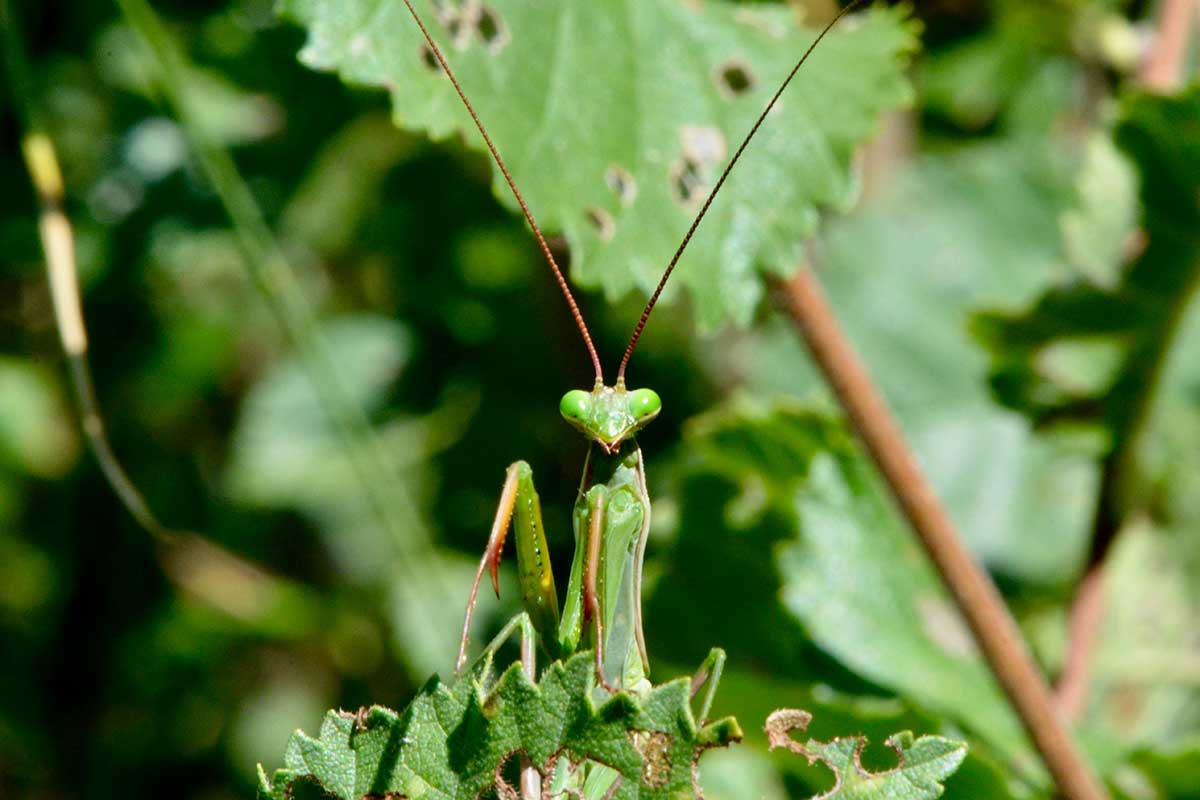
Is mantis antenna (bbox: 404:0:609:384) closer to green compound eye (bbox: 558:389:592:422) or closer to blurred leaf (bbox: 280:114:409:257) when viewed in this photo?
green compound eye (bbox: 558:389:592:422)

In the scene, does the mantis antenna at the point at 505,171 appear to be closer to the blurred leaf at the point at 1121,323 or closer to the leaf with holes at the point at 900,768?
the leaf with holes at the point at 900,768

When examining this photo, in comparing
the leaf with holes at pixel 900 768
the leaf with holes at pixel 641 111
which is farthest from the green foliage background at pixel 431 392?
the leaf with holes at pixel 900 768

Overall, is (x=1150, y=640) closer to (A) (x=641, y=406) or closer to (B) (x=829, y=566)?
(B) (x=829, y=566)

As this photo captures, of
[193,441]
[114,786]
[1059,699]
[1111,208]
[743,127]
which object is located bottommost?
[114,786]

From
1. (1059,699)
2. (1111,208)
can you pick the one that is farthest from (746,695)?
(1111,208)

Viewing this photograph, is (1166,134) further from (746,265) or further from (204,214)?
(204,214)

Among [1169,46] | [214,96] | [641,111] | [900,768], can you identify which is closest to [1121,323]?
[1169,46]

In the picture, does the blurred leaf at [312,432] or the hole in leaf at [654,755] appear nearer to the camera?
the hole in leaf at [654,755]
